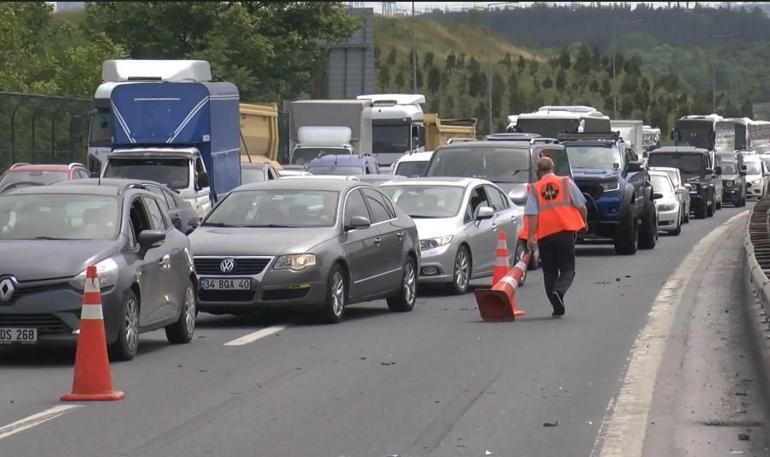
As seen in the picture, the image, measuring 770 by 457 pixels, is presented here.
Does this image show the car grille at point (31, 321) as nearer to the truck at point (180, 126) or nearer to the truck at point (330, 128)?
the truck at point (180, 126)

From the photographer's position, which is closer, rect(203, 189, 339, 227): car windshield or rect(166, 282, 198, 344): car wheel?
rect(166, 282, 198, 344): car wheel

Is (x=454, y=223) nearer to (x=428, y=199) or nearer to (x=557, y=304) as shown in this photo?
(x=428, y=199)

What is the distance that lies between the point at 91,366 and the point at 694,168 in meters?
42.7

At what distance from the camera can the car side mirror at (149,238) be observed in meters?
14.2

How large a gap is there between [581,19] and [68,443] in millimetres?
86793

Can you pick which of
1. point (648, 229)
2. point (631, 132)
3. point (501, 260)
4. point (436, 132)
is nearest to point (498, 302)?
point (501, 260)

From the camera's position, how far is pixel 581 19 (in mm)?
94688

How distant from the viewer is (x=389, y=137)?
49781mm

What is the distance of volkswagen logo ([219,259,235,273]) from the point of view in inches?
664

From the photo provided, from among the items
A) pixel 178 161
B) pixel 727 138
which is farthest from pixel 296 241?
pixel 727 138

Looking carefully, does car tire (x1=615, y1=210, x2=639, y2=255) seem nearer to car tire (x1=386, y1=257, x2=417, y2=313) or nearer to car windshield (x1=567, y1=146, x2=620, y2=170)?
car windshield (x1=567, y1=146, x2=620, y2=170)

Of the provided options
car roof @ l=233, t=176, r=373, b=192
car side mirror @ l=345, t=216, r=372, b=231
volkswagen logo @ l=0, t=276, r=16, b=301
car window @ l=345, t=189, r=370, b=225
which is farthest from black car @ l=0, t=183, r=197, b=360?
car roof @ l=233, t=176, r=373, b=192

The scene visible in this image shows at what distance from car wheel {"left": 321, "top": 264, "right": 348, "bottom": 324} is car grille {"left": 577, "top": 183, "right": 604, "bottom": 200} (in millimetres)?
14733

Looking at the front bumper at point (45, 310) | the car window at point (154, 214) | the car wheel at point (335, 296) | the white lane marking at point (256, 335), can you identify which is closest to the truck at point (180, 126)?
the car wheel at point (335, 296)
